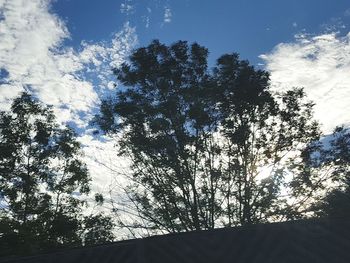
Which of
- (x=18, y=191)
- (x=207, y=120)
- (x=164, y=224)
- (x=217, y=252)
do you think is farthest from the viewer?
(x=18, y=191)

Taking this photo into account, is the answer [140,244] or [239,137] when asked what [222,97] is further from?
[140,244]

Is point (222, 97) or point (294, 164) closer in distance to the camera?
point (222, 97)

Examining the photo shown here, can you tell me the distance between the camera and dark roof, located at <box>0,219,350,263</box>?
23.5 ft

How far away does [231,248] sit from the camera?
7.27 m

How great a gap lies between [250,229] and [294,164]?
14.3 meters

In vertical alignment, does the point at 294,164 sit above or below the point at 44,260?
above

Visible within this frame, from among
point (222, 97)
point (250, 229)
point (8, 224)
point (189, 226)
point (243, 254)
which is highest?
point (222, 97)

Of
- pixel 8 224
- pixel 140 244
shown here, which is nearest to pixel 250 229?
pixel 140 244

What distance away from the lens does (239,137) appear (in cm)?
1889

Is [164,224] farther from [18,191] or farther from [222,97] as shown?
[18,191]

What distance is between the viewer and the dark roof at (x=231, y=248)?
23.5 feet

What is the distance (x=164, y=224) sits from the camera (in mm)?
19922

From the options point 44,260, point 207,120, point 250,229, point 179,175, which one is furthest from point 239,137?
point 44,260

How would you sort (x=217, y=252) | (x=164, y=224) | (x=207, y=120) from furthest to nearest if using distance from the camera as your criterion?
1. (x=164, y=224)
2. (x=207, y=120)
3. (x=217, y=252)
